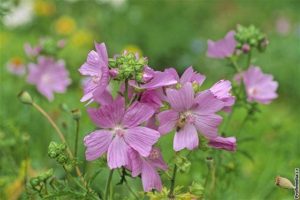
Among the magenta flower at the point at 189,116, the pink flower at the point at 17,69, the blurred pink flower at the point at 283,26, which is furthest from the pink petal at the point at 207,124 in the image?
the blurred pink flower at the point at 283,26

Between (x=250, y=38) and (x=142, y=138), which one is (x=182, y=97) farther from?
(x=250, y=38)

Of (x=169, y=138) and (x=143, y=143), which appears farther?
(x=169, y=138)

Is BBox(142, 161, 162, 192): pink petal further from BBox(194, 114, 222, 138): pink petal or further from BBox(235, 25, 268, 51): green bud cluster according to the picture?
BBox(235, 25, 268, 51): green bud cluster

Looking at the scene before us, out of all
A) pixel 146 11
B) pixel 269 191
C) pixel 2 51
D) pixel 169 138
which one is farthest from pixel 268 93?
pixel 146 11

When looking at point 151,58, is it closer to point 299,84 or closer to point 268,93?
A: point 299,84

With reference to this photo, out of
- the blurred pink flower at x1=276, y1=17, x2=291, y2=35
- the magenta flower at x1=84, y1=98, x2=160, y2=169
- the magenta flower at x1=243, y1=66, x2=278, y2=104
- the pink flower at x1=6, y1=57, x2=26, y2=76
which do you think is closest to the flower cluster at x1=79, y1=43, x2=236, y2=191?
the magenta flower at x1=84, y1=98, x2=160, y2=169

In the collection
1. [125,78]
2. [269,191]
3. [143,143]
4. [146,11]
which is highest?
[146,11]

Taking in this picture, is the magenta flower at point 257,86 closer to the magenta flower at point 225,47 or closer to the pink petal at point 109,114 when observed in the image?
the magenta flower at point 225,47
